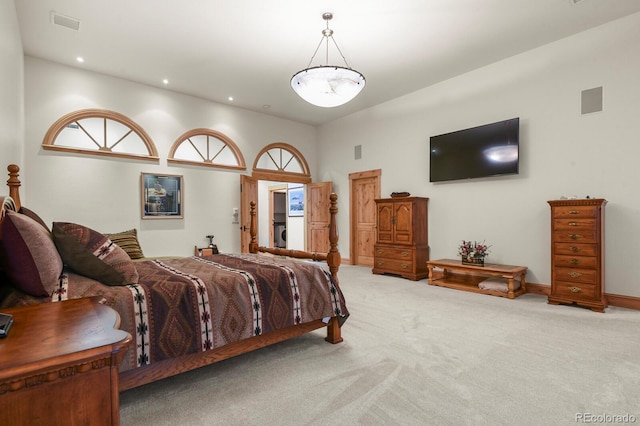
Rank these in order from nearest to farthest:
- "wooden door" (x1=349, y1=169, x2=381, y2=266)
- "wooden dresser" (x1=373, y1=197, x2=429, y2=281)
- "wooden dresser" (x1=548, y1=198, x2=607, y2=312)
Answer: "wooden dresser" (x1=548, y1=198, x2=607, y2=312) → "wooden dresser" (x1=373, y1=197, x2=429, y2=281) → "wooden door" (x1=349, y1=169, x2=381, y2=266)

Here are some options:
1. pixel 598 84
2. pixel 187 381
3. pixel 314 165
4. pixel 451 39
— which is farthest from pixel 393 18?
pixel 314 165

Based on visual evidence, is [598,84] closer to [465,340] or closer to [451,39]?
[451,39]

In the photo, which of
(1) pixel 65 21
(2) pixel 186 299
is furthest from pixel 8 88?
(2) pixel 186 299

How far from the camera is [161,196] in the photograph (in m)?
5.56

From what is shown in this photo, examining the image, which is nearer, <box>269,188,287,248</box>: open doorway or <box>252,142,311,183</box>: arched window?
<box>252,142,311,183</box>: arched window

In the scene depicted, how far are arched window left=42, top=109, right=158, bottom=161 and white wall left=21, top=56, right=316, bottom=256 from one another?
9 cm

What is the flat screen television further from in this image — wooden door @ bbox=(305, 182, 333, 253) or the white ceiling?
wooden door @ bbox=(305, 182, 333, 253)

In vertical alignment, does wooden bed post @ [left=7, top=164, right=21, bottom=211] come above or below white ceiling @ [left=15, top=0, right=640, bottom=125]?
below

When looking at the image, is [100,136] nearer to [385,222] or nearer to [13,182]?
[13,182]

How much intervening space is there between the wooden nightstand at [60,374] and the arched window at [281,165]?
583 cm

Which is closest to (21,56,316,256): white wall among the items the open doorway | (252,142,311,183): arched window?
(252,142,311,183): arched window

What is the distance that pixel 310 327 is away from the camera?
2.65 metres

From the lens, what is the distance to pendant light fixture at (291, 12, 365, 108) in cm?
339

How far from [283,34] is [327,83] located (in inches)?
42.5
